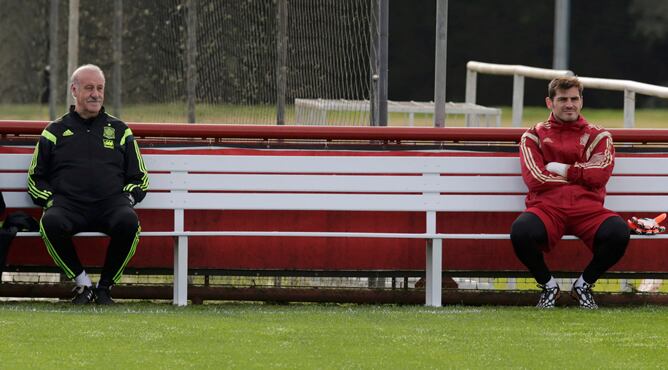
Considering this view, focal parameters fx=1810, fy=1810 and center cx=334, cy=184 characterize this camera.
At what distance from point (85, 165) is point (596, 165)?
2.41 m

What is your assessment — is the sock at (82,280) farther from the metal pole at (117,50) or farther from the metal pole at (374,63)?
the metal pole at (117,50)

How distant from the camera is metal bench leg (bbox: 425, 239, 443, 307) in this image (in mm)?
8672

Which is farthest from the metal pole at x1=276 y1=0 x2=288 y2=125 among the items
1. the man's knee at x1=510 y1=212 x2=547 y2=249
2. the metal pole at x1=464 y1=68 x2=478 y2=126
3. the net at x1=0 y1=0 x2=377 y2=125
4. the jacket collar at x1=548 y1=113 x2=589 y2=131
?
the metal pole at x1=464 y1=68 x2=478 y2=126

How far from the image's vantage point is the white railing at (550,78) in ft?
36.8

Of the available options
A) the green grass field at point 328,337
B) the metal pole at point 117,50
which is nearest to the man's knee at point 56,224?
the green grass field at point 328,337

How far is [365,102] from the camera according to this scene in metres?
10.7

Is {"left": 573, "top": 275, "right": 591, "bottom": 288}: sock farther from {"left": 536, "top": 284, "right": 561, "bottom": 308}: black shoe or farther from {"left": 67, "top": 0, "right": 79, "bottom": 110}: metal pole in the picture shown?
{"left": 67, "top": 0, "right": 79, "bottom": 110}: metal pole

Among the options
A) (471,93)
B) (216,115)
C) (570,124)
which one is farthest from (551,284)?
(471,93)

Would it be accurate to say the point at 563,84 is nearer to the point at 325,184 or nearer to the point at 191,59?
the point at 325,184

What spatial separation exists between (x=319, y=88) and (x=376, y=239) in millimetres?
2304

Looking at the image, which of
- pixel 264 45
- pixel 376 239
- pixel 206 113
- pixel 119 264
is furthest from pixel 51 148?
pixel 206 113

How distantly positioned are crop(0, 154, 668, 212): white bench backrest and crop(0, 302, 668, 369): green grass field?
0.51m

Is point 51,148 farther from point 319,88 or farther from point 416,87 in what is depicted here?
point 416,87

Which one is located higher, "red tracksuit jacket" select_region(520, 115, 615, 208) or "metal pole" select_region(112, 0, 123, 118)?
"metal pole" select_region(112, 0, 123, 118)
